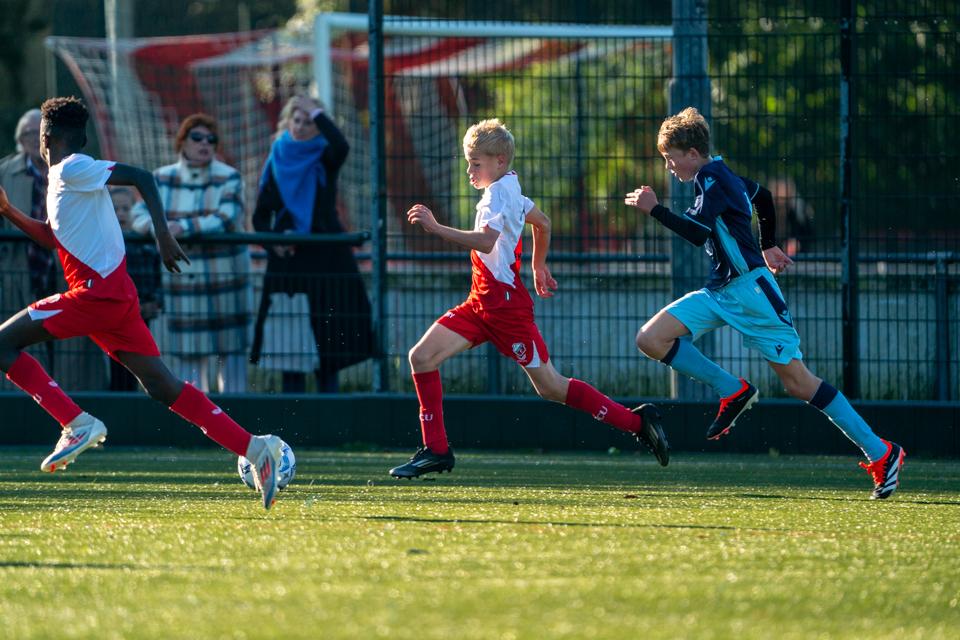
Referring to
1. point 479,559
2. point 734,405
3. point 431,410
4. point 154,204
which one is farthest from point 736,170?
point 479,559

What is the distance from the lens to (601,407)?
20.3ft

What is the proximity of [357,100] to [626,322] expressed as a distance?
16.4 meters

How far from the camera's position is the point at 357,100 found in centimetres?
2381

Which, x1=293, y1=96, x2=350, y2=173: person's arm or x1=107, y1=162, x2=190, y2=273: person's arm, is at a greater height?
x1=293, y1=96, x2=350, y2=173: person's arm

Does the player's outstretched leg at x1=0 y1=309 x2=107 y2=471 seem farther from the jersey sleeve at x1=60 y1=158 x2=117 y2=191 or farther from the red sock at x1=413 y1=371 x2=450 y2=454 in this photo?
the red sock at x1=413 y1=371 x2=450 y2=454

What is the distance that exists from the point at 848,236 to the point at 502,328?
3244 mm

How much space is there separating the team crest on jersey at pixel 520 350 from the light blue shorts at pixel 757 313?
0.80m

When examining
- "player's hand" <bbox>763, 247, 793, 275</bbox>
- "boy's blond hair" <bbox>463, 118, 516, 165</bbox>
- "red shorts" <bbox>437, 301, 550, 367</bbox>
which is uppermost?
"boy's blond hair" <bbox>463, 118, 516, 165</bbox>

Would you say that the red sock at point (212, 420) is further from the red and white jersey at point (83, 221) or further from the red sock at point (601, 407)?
the red sock at point (601, 407)

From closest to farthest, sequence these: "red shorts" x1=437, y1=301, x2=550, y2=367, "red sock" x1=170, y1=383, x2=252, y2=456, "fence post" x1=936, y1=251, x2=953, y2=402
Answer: "red sock" x1=170, y1=383, x2=252, y2=456, "red shorts" x1=437, y1=301, x2=550, y2=367, "fence post" x1=936, y1=251, x2=953, y2=402

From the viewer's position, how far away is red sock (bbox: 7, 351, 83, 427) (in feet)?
17.5

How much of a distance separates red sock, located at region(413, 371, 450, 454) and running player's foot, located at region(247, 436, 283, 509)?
1140 millimetres

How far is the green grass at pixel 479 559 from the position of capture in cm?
299

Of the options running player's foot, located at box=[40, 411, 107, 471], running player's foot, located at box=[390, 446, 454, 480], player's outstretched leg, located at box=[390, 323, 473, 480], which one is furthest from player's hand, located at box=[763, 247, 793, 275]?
running player's foot, located at box=[40, 411, 107, 471]
